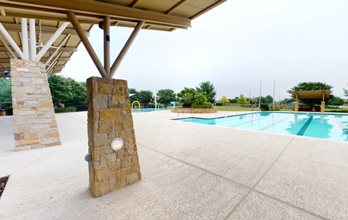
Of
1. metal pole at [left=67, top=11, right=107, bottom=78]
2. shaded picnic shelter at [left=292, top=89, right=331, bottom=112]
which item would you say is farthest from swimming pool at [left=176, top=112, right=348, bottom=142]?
metal pole at [left=67, top=11, right=107, bottom=78]

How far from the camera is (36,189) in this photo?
214 centimetres

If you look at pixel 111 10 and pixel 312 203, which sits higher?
pixel 111 10

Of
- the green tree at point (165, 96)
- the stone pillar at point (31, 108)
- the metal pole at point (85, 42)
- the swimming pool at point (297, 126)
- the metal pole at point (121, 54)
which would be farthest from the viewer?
the green tree at point (165, 96)

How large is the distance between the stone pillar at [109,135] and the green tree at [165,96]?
87.3 feet

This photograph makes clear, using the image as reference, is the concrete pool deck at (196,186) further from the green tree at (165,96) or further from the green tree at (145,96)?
the green tree at (165,96)

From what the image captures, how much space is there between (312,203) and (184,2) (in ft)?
11.2

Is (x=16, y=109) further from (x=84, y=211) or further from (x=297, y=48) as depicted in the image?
(x=297, y=48)

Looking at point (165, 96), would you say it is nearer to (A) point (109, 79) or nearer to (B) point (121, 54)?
(B) point (121, 54)

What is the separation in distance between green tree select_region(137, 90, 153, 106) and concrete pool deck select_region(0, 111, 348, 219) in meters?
24.3

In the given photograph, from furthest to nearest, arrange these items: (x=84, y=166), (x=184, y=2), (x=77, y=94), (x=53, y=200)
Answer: (x=77, y=94), (x=84, y=166), (x=184, y=2), (x=53, y=200)

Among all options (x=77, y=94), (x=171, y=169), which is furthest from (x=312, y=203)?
(x=77, y=94)

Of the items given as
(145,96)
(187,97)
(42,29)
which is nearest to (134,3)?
(42,29)

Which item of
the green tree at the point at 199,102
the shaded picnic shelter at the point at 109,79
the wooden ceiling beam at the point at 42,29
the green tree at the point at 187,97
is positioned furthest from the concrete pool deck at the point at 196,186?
the green tree at the point at 187,97

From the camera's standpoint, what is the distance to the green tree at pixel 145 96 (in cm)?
2769
